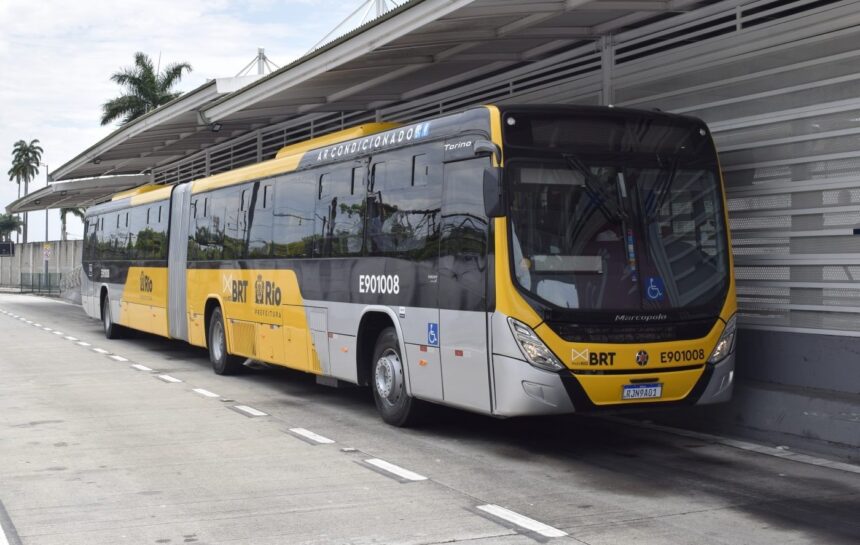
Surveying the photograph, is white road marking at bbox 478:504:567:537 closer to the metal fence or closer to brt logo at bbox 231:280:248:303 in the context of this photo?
brt logo at bbox 231:280:248:303

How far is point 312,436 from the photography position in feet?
36.9

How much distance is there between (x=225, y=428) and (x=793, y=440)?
5.66 m

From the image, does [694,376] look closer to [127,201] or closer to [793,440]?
[793,440]

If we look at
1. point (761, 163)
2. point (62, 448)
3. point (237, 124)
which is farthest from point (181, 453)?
point (237, 124)

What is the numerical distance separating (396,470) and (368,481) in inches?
20.4

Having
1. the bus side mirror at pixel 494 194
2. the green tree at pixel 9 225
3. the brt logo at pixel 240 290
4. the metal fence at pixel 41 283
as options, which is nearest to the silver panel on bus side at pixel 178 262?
the brt logo at pixel 240 290

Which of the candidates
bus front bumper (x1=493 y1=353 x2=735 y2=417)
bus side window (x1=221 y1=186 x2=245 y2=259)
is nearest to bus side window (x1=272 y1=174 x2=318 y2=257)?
bus side window (x1=221 y1=186 x2=245 y2=259)

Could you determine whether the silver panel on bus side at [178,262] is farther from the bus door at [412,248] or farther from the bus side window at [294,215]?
the bus door at [412,248]

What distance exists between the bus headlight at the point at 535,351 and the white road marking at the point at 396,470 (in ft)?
4.51

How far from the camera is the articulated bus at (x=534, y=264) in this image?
31.6 ft

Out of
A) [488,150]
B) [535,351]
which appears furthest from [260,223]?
[535,351]

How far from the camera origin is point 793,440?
10.7 m

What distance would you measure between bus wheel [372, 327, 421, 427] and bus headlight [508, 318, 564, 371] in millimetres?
Answer: 2176

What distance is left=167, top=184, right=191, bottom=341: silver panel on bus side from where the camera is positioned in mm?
19750
